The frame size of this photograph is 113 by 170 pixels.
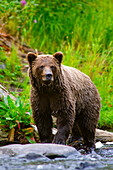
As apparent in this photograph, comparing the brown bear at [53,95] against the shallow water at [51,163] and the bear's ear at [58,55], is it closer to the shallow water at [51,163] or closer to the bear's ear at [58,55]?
the bear's ear at [58,55]

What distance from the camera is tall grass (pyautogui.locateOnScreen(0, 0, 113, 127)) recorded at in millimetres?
9320

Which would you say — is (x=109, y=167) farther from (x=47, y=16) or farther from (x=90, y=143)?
(x=47, y=16)

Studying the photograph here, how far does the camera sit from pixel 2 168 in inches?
146

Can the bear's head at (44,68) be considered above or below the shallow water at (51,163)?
above

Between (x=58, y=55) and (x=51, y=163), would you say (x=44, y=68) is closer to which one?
(x=58, y=55)

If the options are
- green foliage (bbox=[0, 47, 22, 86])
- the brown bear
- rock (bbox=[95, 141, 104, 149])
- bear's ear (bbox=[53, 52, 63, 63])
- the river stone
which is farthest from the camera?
green foliage (bbox=[0, 47, 22, 86])

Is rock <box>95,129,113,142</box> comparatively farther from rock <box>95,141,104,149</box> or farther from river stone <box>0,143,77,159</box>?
river stone <box>0,143,77,159</box>

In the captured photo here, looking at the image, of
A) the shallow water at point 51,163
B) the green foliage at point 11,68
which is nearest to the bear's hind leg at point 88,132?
the shallow water at point 51,163

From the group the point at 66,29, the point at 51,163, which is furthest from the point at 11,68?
the point at 51,163

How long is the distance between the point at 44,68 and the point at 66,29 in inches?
228

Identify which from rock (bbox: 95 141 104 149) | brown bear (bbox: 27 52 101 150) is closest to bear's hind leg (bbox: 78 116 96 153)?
rock (bbox: 95 141 104 149)

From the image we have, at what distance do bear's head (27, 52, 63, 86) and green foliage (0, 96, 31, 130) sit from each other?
0.66 m

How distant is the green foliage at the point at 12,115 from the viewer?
534 cm

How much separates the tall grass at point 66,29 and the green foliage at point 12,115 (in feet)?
11.9
